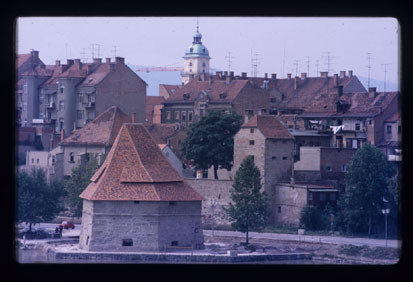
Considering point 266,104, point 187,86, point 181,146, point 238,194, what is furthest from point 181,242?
point 187,86

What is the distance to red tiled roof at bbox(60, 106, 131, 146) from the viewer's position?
1110 inches

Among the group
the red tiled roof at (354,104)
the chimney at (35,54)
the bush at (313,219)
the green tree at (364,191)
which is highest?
the chimney at (35,54)

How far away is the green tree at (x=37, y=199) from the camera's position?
951 inches

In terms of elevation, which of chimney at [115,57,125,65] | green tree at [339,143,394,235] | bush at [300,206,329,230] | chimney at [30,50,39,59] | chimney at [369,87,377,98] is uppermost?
chimney at [30,50,39,59]

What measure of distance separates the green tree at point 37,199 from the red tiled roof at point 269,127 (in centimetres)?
568

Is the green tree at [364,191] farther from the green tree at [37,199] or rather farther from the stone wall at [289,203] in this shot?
the green tree at [37,199]

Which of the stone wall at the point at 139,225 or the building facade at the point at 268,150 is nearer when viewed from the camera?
the stone wall at the point at 139,225

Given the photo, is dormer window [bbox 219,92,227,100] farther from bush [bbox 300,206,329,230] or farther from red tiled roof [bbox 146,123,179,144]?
bush [bbox 300,206,329,230]

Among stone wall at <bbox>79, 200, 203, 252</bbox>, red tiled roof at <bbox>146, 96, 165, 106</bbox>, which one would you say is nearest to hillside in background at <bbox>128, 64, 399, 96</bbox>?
red tiled roof at <bbox>146, 96, 165, 106</bbox>

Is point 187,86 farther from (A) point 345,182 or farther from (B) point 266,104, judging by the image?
(A) point 345,182

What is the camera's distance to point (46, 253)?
20016mm

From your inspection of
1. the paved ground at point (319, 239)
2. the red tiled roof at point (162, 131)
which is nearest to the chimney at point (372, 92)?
the red tiled roof at point (162, 131)

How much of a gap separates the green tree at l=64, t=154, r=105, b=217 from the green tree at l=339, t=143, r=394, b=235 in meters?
6.90

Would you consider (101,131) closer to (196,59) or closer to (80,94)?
(80,94)
